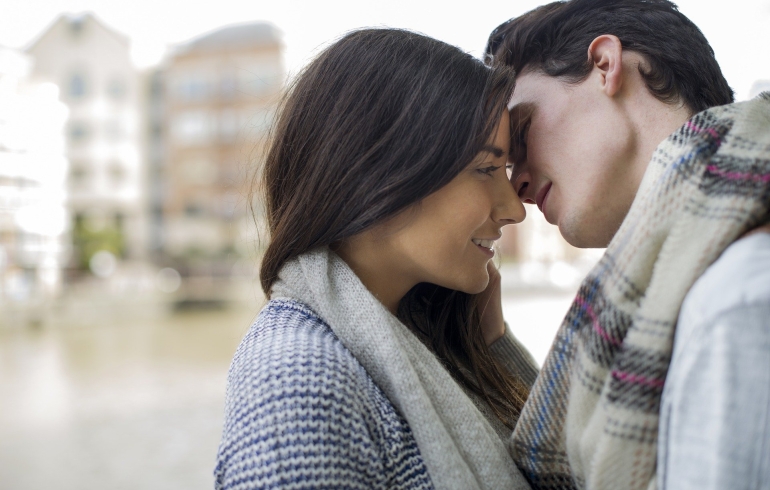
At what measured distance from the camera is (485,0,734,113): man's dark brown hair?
112cm

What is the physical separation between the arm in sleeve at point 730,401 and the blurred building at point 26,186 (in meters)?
14.4

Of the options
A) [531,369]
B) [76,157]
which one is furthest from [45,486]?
[76,157]

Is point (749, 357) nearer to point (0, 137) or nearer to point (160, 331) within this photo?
point (160, 331)

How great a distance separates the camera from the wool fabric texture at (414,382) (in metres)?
0.89

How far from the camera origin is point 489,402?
46.9 inches

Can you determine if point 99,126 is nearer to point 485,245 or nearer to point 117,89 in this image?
point 117,89

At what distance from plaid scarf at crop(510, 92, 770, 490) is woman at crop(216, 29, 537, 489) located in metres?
0.22

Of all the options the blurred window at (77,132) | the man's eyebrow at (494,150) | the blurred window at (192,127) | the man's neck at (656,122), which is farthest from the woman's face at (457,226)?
the blurred window at (192,127)

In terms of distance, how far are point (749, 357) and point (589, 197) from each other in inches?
24.6

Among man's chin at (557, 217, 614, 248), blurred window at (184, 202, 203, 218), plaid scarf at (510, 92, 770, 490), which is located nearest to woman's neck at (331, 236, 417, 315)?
man's chin at (557, 217, 614, 248)

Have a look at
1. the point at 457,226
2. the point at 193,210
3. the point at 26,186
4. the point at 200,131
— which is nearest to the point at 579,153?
the point at 457,226

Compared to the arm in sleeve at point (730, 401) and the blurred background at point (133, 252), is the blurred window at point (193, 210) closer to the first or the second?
the blurred background at point (133, 252)

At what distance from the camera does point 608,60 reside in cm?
115

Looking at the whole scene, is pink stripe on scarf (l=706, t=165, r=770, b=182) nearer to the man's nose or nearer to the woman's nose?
the woman's nose
